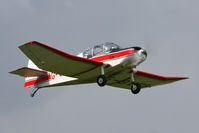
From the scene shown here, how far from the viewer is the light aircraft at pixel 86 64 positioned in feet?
69.1

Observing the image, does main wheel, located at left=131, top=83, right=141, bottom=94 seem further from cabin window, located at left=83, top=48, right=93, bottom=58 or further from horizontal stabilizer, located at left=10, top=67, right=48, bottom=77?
horizontal stabilizer, located at left=10, top=67, right=48, bottom=77

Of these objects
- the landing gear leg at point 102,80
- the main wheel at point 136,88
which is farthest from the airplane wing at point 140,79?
the landing gear leg at point 102,80

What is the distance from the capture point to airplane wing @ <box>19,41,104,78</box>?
66.6 feet

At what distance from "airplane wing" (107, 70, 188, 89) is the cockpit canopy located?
1.97 metres

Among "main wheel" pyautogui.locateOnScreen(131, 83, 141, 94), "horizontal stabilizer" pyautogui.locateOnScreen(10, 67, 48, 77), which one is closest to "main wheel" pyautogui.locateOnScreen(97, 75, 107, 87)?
"main wheel" pyautogui.locateOnScreen(131, 83, 141, 94)

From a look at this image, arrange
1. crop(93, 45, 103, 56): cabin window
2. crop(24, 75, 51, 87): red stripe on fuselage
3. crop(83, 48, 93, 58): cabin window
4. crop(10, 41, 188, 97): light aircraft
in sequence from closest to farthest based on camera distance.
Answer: crop(10, 41, 188, 97): light aircraft < crop(93, 45, 103, 56): cabin window < crop(83, 48, 93, 58): cabin window < crop(24, 75, 51, 87): red stripe on fuselage

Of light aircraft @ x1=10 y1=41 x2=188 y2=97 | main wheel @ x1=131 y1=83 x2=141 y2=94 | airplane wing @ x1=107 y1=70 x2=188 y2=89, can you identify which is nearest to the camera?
light aircraft @ x1=10 y1=41 x2=188 y2=97

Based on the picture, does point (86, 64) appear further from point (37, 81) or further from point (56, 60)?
point (37, 81)

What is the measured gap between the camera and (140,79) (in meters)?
26.9

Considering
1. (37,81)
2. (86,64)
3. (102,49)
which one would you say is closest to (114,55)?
(102,49)

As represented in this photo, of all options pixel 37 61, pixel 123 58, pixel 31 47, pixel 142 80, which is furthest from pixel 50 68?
pixel 142 80

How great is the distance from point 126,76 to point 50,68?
18.1 ft

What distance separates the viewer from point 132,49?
72.7 ft

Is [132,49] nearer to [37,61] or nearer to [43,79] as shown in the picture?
[37,61]
